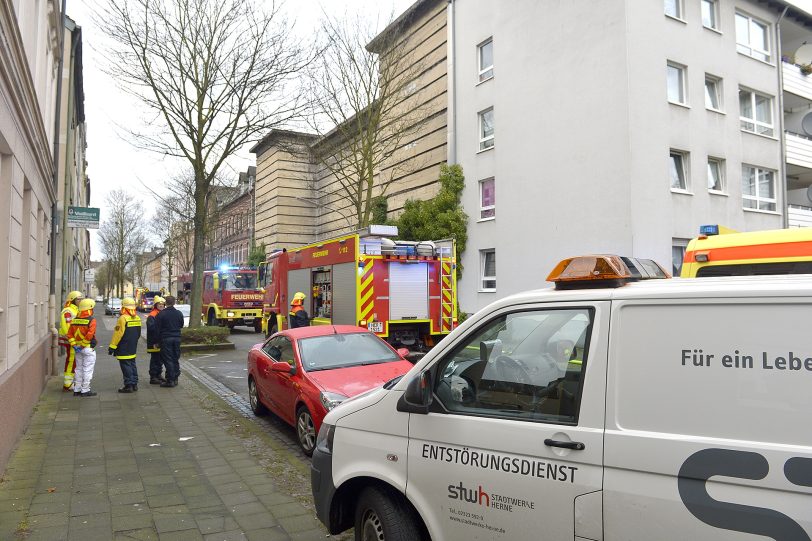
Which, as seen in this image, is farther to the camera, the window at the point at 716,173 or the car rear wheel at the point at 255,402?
the window at the point at 716,173

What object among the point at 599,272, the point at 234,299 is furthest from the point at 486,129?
the point at 599,272

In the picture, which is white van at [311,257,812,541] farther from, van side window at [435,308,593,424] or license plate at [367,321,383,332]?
license plate at [367,321,383,332]

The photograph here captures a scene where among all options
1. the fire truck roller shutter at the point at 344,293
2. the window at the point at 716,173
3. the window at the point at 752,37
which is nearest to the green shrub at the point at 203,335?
the fire truck roller shutter at the point at 344,293

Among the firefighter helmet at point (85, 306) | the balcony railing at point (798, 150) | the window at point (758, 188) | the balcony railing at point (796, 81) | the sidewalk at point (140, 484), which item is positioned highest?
the balcony railing at point (796, 81)

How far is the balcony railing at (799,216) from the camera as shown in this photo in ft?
68.2

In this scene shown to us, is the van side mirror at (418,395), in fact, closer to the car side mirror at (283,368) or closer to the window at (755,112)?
the car side mirror at (283,368)

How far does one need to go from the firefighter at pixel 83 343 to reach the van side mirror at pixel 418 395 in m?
7.78

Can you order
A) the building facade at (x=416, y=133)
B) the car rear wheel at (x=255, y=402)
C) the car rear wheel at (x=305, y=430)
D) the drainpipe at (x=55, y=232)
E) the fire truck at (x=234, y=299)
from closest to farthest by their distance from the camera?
the car rear wheel at (x=305, y=430), the car rear wheel at (x=255, y=402), the drainpipe at (x=55, y=232), the building facade at (x=416, y=133), the fire truck at (x=234, y=299)

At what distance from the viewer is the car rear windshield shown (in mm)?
6745

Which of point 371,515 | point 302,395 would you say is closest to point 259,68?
point 302,395

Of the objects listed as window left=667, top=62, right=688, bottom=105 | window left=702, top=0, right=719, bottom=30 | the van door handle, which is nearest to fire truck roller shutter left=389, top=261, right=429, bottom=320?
the van door handle

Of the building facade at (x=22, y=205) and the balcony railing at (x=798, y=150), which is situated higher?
the balcony railing at (x=798, y=150)

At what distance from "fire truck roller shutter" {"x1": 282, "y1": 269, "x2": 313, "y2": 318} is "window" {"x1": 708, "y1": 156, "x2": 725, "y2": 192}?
1368 cm

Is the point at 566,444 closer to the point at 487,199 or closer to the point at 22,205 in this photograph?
the point at 22,205
